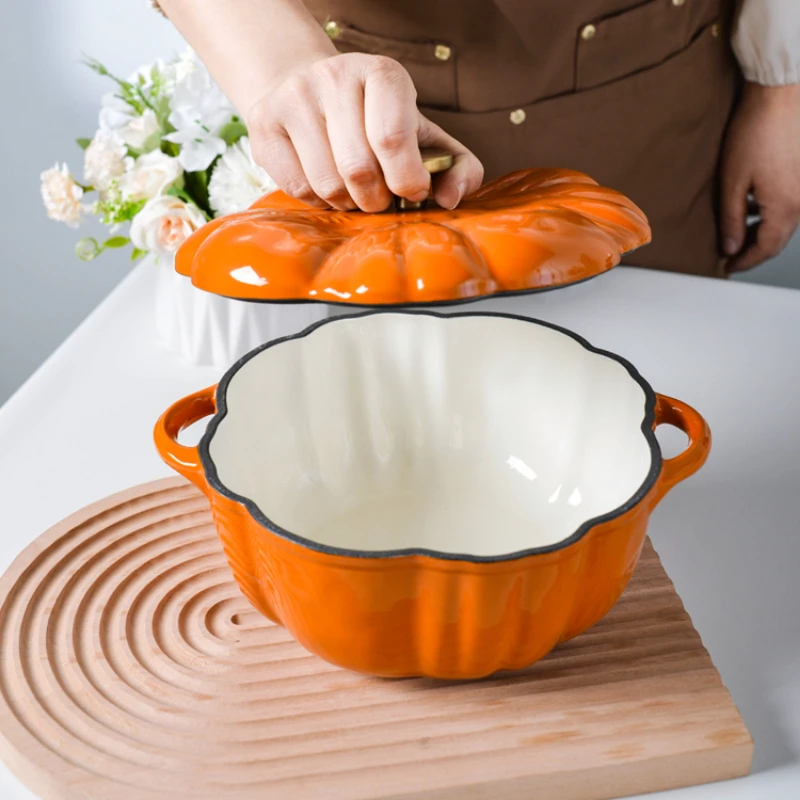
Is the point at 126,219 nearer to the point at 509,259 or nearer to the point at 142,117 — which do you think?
the point at 142,117

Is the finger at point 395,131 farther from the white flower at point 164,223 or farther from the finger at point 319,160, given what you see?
the white flower at point 164,223

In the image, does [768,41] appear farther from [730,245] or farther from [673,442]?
[673,442]

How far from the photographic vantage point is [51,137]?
5.27ft

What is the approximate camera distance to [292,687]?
59 centimetres

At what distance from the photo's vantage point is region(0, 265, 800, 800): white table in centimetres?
62

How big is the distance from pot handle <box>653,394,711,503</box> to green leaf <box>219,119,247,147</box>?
0.45m

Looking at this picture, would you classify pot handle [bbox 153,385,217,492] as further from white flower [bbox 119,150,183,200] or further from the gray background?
the gray background

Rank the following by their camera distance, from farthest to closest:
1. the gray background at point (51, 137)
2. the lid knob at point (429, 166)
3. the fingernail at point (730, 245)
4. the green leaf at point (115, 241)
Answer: the gray background at point (51, 137)
the fingernail at point (730, 245)
the green leaf at point (115, 241)
the lid knob at point (429, 166)

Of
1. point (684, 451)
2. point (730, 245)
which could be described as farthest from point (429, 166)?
point (730, 245)

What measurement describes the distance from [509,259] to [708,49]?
2.23 feet

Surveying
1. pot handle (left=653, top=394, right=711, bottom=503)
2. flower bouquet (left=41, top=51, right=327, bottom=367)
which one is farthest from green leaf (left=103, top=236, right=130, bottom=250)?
pot handle (left=653, top=394, right=711, bottom=503)

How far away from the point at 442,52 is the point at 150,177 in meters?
0.31

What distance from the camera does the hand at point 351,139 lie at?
59 centimetres

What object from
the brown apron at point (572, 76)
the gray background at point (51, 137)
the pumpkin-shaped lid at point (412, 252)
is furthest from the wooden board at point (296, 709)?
the gray background at point (51, 137)
